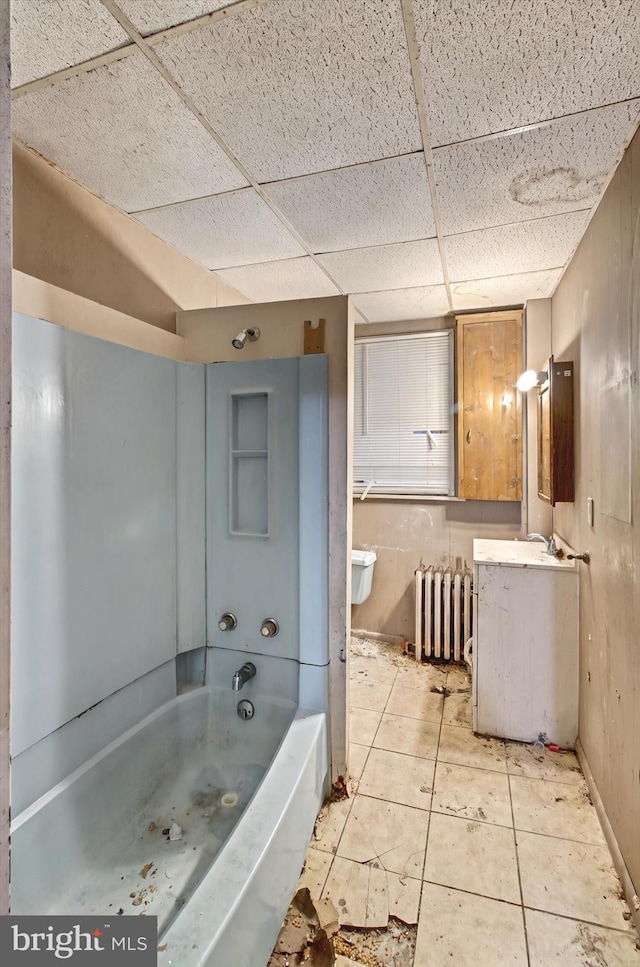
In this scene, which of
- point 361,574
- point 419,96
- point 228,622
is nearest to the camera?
point 419,96

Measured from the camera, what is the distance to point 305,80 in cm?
126

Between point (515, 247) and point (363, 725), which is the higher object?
point (515, 247)

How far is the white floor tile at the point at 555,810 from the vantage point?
1742 millimetres

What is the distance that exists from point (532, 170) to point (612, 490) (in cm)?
123

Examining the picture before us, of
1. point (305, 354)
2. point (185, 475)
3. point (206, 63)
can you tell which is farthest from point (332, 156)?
point (185, 475)

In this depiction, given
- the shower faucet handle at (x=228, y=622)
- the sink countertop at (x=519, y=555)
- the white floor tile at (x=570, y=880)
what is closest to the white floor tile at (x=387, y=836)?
the white floor tile at (x=570, y=880)

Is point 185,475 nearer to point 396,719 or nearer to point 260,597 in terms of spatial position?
point 260,597

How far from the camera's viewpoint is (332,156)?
1583 millimetres

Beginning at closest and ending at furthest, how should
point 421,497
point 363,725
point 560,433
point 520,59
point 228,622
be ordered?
point 520,59 < point 228,622 < point 560,433 < point 363,725 < point 421,497

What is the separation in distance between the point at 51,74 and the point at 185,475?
1351 millimetres

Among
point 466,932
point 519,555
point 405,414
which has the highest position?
point 405,414

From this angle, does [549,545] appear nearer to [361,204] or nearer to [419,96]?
[361,204]

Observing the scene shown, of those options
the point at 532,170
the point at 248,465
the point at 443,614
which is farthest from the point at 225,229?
the point at 443,614

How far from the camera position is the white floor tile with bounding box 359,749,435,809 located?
6.33 ft
